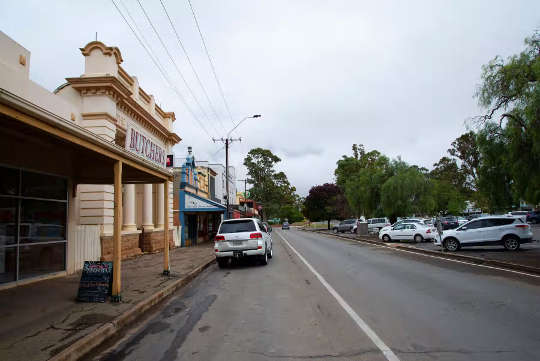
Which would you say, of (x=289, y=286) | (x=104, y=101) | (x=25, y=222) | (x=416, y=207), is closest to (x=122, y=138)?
(x=104, y=101)

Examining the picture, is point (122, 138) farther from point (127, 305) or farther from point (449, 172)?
point (449, 172)

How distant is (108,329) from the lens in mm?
5891

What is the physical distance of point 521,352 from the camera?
15.2 ft

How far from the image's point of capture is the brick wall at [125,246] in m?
14.1

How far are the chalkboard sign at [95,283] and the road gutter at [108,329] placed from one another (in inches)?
34.4

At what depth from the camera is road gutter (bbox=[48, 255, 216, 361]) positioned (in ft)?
15.9

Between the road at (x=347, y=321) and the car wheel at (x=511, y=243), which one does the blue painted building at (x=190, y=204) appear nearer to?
the road at (x=347, y=321)

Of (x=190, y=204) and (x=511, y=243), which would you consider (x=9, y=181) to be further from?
(x=511, y=243)

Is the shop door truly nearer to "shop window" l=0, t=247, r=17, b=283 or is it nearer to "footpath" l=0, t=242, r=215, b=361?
Answer: "footpath" l=0, t=242, r=215, b=361

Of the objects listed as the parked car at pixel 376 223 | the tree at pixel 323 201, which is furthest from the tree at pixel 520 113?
the tree at pixel 323 201

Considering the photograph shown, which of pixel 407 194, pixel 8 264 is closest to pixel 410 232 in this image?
pixel 407 194

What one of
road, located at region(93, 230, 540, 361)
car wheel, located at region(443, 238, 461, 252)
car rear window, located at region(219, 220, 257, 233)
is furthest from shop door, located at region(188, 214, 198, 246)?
road, located at region(93, 230, 540, 361)

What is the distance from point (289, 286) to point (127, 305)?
4007 millimetres

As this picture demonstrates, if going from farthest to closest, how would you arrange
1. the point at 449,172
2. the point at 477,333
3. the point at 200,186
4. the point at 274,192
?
the point at 274,192
the point at 449,172
the point at 200,186
the point at 477,333
